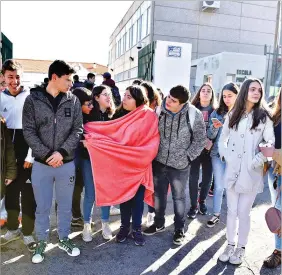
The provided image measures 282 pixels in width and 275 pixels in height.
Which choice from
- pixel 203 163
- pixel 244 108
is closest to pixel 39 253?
pixel 203 163

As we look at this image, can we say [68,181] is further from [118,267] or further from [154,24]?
[154,24]

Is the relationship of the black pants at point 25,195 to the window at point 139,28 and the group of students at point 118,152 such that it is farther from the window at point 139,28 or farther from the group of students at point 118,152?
the window at point 139,28

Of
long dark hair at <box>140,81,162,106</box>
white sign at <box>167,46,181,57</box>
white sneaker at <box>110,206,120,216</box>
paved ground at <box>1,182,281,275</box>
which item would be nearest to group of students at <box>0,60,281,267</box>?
paved ground at <box>1,182,281,275</box>

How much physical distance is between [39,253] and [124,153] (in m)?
1.37

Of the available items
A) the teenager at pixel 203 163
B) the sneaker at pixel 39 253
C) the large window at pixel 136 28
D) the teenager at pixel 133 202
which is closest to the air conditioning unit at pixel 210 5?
the large window at pixel 136 28

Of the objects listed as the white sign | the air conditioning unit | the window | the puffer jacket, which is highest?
the air conditioning unit

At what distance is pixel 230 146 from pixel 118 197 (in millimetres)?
1379

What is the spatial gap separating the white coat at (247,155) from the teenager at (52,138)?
5.38ft

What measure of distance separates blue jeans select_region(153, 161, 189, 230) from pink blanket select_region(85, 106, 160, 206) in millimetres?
173

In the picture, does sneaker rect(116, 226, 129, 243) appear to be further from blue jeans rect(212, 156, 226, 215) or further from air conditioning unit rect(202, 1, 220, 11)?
air conditioning unit rect(202, 1, 220, 11)

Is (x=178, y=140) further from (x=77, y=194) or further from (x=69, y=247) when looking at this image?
(x=69, y=247)

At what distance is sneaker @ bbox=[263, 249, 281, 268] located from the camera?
3.17 metres

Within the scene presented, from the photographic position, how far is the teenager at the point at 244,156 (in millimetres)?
3088

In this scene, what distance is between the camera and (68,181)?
10.5 ft
